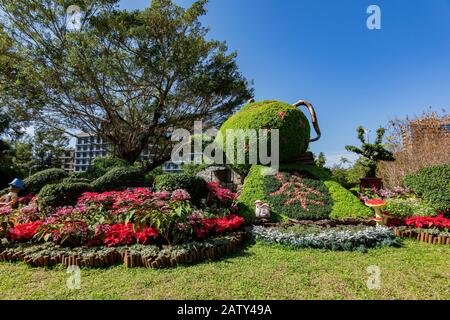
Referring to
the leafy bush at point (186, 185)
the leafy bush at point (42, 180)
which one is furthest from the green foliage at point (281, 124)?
the leafy bush at point (42, 180)

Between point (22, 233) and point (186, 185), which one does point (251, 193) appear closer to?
point (186, 185)

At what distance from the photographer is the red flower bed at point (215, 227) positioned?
466 centimetres

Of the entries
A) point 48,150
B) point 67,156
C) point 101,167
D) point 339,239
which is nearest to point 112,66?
point 101,167

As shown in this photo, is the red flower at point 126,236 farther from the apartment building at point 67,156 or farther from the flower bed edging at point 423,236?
the apartment building at point 67,156

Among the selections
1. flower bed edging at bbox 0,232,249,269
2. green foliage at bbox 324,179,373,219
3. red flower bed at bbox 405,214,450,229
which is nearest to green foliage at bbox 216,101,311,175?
green foliage at bbox 324,179,373,219

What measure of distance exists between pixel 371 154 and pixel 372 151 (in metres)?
0.15

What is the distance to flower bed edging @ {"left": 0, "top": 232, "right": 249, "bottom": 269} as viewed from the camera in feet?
12.5

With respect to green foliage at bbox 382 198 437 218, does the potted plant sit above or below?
above

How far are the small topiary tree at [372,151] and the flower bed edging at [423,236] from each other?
5.20 metres

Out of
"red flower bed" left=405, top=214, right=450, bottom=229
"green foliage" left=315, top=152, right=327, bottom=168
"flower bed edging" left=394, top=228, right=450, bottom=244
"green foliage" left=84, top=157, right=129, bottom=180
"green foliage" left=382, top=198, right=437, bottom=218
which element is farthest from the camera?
"green foliage" left=315, top=152, right=327, bottom=168

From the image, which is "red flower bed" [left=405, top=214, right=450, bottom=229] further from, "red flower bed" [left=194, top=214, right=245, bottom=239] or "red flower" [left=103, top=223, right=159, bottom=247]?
"red flower" [left=103, top=223, right=159, bottom=247]

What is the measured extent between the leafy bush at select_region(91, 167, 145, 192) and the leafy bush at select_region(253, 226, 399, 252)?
5.70m
